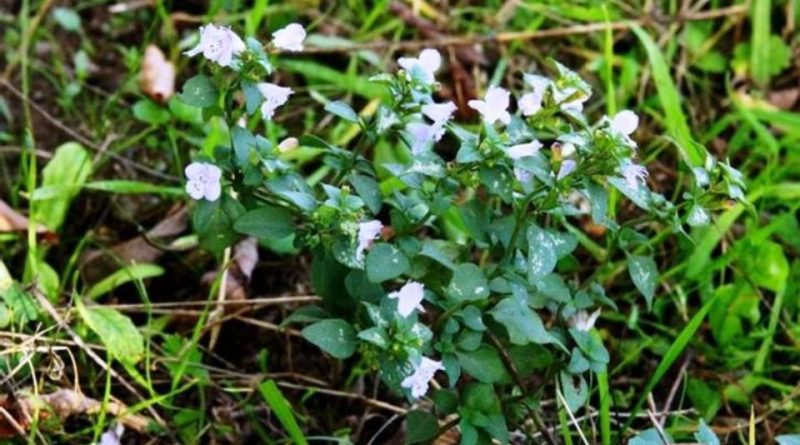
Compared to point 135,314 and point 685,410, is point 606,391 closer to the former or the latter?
point 685,410

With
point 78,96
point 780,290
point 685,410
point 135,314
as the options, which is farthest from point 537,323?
point 78,96

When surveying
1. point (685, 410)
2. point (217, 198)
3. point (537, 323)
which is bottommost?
point (685, 410)

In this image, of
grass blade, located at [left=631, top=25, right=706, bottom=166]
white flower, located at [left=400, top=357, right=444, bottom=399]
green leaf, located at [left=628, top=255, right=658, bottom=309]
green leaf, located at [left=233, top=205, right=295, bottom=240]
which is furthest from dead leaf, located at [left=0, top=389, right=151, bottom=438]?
grass blade, located at [left=631, top=25, right=706, bottom=166]

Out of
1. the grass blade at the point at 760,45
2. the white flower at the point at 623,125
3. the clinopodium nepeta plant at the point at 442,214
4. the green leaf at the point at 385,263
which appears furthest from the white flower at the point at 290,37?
the grass blade at the point at 760,45

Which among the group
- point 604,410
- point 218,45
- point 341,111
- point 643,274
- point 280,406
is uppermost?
point 218,45

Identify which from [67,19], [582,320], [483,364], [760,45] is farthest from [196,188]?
[760,45]

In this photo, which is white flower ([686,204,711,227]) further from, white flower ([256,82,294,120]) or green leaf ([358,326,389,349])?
white flower ([256,82,294,120])

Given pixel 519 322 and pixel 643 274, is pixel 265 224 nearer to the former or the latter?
pixel 519 322
